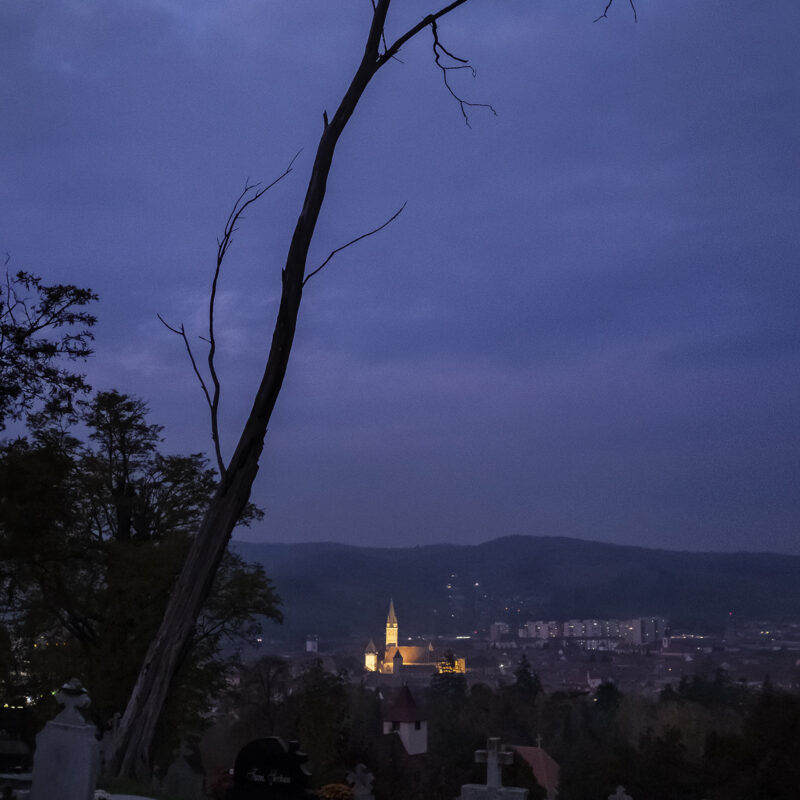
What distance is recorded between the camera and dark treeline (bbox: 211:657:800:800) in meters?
26.3

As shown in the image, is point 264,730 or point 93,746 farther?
point 264,730

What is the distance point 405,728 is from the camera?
43.0 meters

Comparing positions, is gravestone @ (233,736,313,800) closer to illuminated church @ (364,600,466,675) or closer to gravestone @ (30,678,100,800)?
gravestone @ (30,678,100,800)

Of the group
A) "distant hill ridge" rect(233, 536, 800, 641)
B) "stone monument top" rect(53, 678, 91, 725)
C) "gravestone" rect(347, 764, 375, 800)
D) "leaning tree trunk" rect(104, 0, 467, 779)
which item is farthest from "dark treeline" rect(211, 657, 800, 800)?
"distant hill ridge" rect(233, 536, 800, 641)

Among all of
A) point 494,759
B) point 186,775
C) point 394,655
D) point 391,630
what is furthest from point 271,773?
point 391,630

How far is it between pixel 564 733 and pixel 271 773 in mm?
54116

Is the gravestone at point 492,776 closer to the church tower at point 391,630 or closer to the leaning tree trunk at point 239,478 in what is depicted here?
the leaning tree trunk at point 239,478

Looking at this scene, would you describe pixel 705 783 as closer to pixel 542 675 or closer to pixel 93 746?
pixel 93 746

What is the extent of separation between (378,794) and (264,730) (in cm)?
1239

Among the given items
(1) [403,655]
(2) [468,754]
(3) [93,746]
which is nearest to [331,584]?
(1) [403,655]

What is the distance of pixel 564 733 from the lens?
60125 millimetres

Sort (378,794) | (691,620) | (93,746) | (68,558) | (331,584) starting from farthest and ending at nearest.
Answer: (331,584), (691,620), (378,794), (68,558), (93,746)

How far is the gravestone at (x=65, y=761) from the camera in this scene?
700cm

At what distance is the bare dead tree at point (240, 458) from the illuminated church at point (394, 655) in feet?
373
